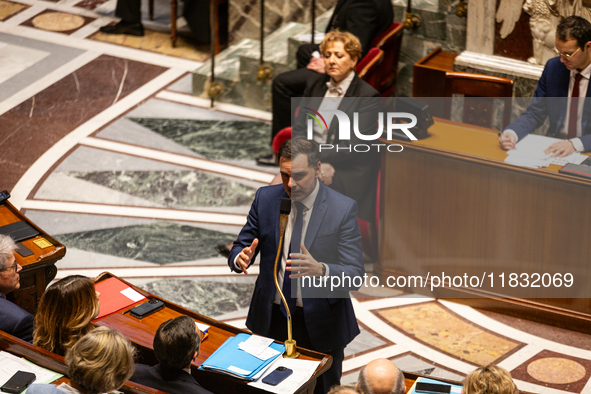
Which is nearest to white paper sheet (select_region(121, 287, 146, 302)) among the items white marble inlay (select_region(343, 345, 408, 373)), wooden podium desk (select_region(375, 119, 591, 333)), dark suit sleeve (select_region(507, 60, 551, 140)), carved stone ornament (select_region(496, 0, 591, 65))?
white marble inlay (select_region(343, 345, 408, 373))

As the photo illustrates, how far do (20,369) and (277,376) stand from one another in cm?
94

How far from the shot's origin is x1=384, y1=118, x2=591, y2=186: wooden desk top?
4160mm

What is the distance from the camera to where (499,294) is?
454 centimetres

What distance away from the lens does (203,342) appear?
3260 millimetres

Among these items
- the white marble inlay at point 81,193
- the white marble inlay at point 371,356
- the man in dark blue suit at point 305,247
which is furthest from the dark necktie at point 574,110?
the white marble inlay at point 81,193

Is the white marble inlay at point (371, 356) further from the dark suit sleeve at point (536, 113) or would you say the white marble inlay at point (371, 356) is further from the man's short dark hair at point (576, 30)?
the man's short dark hair at point (576, 30)

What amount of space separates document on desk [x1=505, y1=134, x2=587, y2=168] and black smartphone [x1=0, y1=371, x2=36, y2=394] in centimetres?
263

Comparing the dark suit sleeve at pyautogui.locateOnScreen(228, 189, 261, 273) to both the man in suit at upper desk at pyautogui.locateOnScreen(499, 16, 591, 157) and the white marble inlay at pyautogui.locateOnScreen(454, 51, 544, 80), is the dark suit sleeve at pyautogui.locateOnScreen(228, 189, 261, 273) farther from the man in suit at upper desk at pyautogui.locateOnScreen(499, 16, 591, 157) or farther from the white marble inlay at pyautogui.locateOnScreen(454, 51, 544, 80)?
the white marble inlay at pyautogui.locateOnScreen(454, 51, 544, 80)

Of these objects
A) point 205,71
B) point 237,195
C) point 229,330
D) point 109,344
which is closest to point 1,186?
A: point 237,195

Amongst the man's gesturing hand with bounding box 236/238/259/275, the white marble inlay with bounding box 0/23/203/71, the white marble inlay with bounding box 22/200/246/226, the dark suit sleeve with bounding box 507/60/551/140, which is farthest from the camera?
the white marble inlay with bounding box 0/23/203/71

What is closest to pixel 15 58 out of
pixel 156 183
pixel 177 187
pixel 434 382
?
pixel 156 183

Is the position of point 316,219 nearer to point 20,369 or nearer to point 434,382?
point 434,382

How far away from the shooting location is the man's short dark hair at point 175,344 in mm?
2787

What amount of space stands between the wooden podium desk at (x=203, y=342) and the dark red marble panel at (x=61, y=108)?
265 cm
